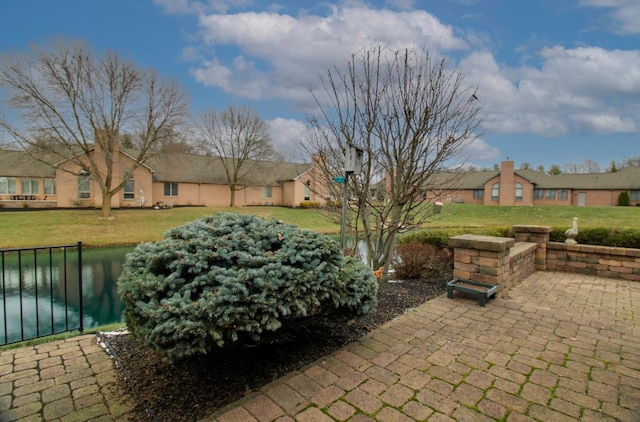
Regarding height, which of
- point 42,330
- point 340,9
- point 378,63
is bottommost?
point 42,330

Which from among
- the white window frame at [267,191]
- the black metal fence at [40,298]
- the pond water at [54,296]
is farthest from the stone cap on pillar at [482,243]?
the white window frame at [267,191]

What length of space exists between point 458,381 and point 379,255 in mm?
3223

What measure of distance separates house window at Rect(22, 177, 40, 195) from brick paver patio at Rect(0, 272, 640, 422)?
88.3ft

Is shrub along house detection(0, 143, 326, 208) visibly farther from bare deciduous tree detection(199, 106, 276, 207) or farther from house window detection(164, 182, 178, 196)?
bare deciduous tree detection(199, 106, 276, 207)

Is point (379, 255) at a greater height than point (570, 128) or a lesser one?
lesser

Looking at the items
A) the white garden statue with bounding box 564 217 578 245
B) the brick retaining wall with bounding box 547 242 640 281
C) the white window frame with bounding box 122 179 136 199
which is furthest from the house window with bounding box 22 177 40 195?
the white garden statue with bounding box 564 217 578 245

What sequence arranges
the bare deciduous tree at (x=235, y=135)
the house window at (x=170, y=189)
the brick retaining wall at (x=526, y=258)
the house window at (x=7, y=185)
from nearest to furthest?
the brick retaining wall at (x=526, y=258) → the house window at (x=7, y=185) → the house window at (x=170, y=189) → the bare deciduous tree at (x=235, y=135)

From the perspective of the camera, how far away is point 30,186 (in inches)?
917

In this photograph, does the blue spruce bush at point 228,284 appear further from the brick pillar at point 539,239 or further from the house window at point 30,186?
the house window at point 30,186

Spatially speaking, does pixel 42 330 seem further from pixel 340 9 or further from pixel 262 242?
pixel 340 9

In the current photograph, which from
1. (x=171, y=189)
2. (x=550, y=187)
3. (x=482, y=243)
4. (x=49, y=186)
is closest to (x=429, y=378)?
(x=482, y=243)

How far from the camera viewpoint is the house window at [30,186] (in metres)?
23.1

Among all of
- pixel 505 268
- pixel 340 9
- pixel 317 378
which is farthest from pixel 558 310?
pixel 340 9

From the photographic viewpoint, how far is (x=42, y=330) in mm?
5535
